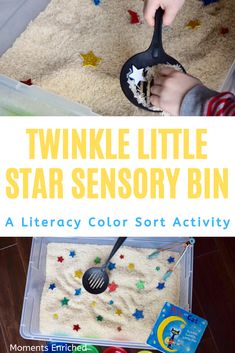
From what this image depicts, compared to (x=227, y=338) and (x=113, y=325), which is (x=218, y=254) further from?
(x=113, y=325)

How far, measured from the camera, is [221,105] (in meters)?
0.77

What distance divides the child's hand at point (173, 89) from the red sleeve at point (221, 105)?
5 cm

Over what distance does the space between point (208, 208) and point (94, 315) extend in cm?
36

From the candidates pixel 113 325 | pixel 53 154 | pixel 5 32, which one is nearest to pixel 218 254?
pixel 113 325

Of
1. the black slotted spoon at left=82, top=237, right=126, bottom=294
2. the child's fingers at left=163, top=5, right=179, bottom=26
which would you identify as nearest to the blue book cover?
the black slotted spoon at left=82, top=237, right=126, bottom=294

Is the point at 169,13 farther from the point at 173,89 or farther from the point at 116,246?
the point at 116,246

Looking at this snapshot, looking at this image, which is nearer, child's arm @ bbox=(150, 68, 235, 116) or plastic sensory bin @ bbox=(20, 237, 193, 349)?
child's arm @ bbox=(150, 68, 235, 116)

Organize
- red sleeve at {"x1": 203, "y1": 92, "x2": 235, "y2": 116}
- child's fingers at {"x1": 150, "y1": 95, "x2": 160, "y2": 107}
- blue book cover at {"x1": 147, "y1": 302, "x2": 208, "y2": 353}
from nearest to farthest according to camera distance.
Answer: red sleeve at {"x1": 203, "y1": 92, "x2": 235, "y2": 116} < child's fingers at {"x1": 150, "y1": 95, "x2": 160, "y2": 107} < blue book cover at {"x1": 147, "y1": 302, "x2": 208, "y2": 353}

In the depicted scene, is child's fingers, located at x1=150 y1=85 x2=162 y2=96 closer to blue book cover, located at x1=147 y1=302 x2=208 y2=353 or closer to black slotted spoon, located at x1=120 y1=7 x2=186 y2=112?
black slotted spoon, located at x1=120 y1=7 x2=186 y2=112

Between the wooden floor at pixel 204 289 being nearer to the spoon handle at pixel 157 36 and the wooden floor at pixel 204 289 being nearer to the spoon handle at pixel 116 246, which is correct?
the spoon handle at pixel 116 246

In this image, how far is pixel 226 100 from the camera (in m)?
0.77

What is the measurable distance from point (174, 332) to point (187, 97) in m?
0.46

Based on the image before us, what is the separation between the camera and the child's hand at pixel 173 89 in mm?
818

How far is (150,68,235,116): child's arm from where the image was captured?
2.52ft
